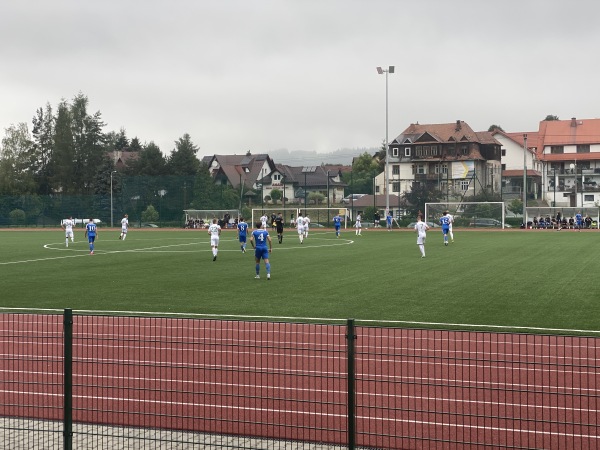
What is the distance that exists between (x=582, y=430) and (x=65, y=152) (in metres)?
109

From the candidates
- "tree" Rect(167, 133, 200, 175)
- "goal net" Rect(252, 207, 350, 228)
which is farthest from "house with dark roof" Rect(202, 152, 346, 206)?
"goal net" Rect(252, 207, 350, 228)

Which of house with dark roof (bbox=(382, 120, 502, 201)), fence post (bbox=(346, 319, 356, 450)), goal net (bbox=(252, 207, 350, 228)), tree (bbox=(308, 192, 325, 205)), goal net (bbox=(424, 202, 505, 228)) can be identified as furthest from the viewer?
house with dark roof (bbox=(382, 120, 502, 201))

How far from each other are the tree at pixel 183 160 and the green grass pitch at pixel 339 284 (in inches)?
2635

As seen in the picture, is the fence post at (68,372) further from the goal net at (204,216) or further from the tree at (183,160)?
the tree at (183,160)

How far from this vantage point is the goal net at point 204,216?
76312 millimetres

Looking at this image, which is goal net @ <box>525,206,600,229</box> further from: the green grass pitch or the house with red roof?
the house with red roof

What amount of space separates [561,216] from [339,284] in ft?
158

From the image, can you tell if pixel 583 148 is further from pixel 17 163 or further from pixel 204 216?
pixel 17 163

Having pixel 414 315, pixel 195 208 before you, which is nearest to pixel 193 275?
pixel 414 315

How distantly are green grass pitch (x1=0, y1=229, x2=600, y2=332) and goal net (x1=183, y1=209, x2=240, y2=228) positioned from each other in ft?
129

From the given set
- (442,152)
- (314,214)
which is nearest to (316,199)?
(314,214)

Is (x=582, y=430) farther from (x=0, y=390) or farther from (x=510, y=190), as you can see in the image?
(x=510, y=190)

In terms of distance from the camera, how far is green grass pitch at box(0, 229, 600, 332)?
16344 mm

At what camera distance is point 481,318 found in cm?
1522
